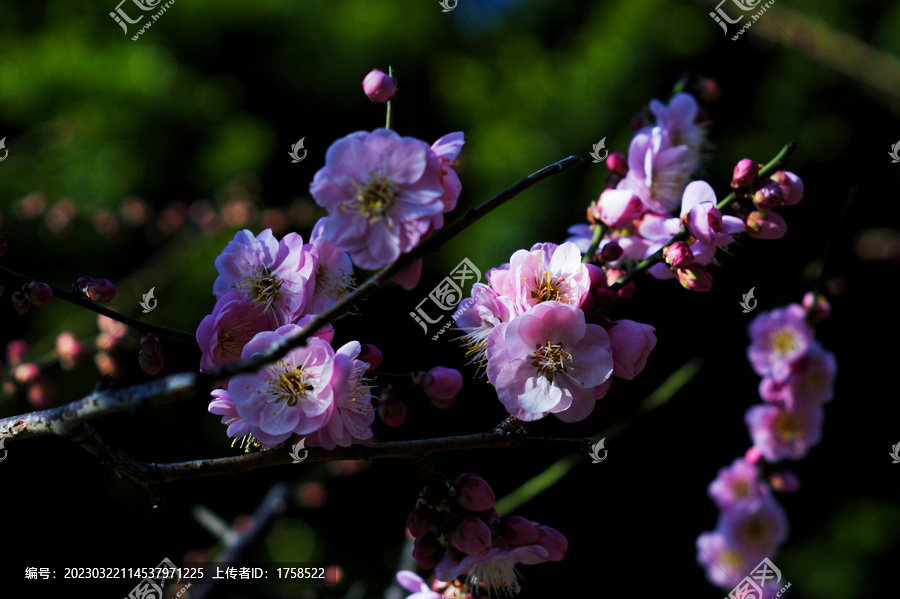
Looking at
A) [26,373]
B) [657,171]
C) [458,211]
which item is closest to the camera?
[657,171]

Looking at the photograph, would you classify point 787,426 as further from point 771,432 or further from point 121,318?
point 121,318

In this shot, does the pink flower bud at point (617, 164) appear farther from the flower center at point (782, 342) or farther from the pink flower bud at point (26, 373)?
the pink flower bud at point (26, 373)

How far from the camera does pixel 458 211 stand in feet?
8.79

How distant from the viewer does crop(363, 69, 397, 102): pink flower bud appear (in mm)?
672

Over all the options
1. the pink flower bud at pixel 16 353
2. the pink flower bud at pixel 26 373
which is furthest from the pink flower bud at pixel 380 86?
the pink flower bud at pixel 16 353

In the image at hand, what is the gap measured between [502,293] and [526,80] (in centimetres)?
232

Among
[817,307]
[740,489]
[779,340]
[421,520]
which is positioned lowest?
[740,489]

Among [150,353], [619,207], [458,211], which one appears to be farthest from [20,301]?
[458,211]

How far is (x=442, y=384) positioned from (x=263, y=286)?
8.9 inches

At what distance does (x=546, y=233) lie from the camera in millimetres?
2670

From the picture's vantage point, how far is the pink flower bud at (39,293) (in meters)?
0.72

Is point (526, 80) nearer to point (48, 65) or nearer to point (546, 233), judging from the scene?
point (546, 233)

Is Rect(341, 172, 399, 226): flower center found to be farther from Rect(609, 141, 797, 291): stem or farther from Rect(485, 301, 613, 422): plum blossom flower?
Rect(609, 141, 797, 291): stem

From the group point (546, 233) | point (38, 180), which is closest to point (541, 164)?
point (546, 233)
